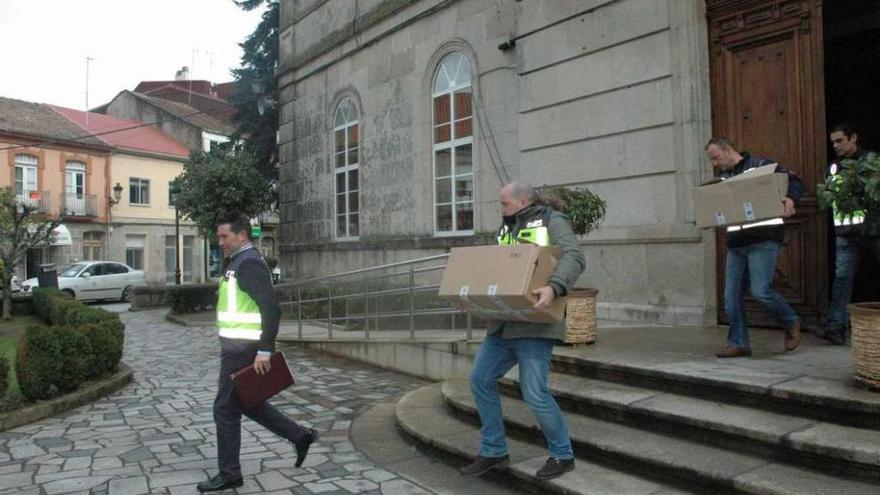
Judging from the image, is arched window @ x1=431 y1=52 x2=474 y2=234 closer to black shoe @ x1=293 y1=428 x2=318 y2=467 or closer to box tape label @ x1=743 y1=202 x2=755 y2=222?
box tape label @ x1=743 y1=202 x2=755 y2=222

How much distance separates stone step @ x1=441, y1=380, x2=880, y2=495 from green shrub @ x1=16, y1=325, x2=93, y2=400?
16.1 ft

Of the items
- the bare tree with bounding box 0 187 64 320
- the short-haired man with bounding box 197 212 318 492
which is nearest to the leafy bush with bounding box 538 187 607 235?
the short-haired man with bounding box 197 212 318 492

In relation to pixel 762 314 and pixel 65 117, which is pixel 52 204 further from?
pixel 762 314

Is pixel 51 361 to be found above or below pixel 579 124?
below

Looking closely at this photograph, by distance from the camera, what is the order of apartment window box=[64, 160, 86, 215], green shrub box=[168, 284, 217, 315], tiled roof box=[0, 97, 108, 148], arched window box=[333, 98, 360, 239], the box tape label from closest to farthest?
the box tape label
arched window box=[333, 98, 360, 239]
green shrub box=[168, 284, 217, 315]
tiled roof box=[0, 97, 108, 148]
apartment window box=[64, 160, 86, 215]

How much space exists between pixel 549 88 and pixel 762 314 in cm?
401

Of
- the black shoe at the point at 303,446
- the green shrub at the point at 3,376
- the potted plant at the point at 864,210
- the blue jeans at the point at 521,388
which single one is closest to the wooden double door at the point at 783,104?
the potted plant at the point at 864,210

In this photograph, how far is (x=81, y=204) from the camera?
117 feet

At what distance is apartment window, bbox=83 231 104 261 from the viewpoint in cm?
3612

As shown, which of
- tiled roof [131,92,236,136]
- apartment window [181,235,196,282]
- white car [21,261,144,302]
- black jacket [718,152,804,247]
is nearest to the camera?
black jacket [718,152,804,247]

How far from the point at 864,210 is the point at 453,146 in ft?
30.2

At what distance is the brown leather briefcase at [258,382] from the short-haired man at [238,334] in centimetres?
5

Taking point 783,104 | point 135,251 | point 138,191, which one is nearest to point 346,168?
point 783,104

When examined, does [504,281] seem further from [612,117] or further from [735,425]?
[612,117]
